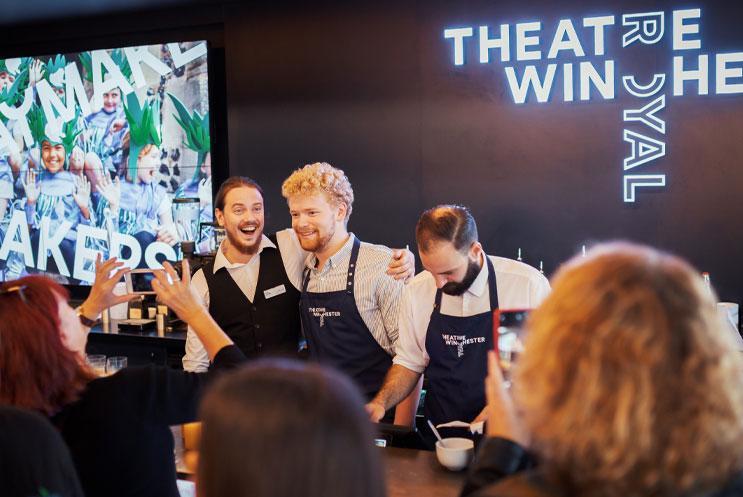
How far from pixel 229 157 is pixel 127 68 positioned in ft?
3.25

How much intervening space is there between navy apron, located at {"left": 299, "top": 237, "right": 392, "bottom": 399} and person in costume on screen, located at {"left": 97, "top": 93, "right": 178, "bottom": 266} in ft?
8.42

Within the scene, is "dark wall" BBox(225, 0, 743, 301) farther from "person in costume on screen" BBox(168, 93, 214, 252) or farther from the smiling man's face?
the smiling man's face

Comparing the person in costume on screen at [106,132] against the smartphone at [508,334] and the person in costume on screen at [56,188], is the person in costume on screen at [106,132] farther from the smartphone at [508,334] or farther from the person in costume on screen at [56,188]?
the smartphone at [508,334]

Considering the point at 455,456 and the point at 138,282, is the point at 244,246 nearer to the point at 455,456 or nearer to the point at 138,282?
the point at 455,456

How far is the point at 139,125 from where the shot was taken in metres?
5.30

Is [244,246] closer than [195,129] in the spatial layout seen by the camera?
Yes

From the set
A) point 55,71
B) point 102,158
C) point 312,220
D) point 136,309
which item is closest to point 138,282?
point 136,309

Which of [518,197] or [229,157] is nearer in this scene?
[518,197]

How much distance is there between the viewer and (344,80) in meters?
4.79

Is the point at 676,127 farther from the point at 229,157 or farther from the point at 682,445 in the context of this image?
the point at 682,445

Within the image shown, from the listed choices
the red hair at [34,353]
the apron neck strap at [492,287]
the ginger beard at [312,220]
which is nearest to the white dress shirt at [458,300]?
the apron neck strap at [492,287]

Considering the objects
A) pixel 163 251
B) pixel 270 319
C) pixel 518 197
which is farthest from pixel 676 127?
pixel 163 251

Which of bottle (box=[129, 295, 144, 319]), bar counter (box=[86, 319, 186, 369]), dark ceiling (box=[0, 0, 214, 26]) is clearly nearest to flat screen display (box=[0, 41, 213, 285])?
dark ceiling (box=[0, 0, 214, 26])

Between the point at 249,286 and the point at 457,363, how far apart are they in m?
0.99
